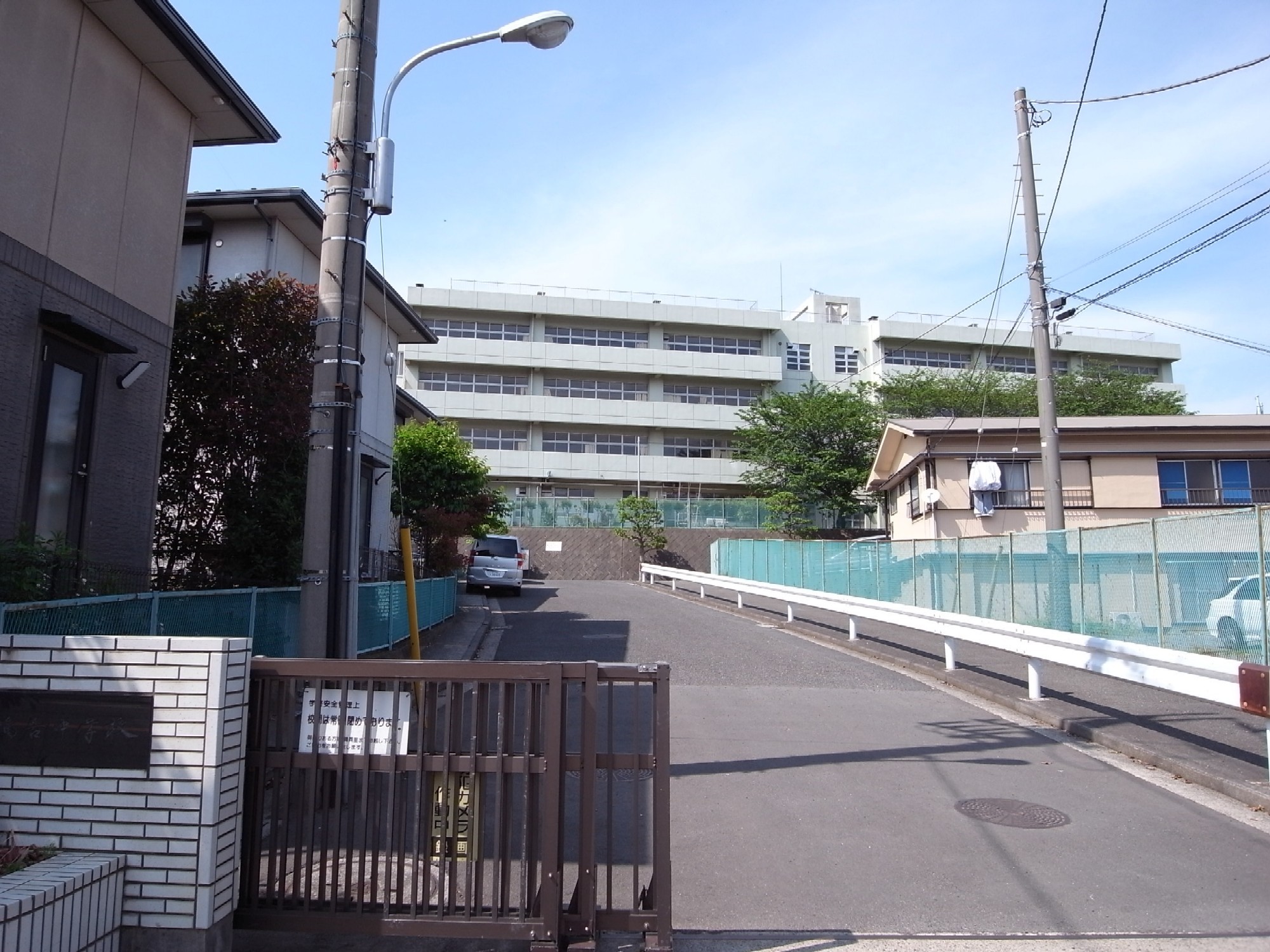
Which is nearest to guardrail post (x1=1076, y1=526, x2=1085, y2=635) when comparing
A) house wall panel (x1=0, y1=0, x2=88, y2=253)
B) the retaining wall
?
house wall panel (x1=0, y1=0, x2=88, y2=253)

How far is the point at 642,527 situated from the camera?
45.9 metres

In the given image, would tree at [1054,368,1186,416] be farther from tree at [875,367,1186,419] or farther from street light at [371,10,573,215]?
street light at [371,10,573,215]

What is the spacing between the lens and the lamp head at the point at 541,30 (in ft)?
22.1

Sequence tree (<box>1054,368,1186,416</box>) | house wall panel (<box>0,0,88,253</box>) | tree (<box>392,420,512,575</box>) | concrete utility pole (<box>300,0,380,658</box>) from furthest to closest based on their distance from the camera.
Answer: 1. tree (<box>1054,368,1186,416</box>)
2. tree (<box>392,420,512,575</box>)
3. house wall panel (<box>0,0,88,253</box>)
4. concrete utility pole (<box>300,0,380,658</box>)

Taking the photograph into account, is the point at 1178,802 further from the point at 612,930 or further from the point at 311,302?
the point at 311,302

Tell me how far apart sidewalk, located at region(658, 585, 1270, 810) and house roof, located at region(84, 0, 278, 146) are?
37.0 ft

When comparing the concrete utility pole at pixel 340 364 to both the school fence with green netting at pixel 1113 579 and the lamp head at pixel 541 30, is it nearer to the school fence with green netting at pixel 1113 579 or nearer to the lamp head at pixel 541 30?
the lamp head at pixel 541 30

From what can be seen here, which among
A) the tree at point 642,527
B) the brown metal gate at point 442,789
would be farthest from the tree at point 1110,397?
the brown metal gate at point 442,789

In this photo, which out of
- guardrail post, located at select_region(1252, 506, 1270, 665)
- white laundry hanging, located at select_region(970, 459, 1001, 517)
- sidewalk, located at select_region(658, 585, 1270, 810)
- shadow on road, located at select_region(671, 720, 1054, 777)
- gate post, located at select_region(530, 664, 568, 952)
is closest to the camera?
gate post, located at select_region(530, 664, 568, 952)

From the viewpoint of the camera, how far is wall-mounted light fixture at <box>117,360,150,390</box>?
10.1 m

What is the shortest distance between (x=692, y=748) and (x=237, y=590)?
178 inches

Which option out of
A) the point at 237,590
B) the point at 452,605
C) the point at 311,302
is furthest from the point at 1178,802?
the point at 452,605

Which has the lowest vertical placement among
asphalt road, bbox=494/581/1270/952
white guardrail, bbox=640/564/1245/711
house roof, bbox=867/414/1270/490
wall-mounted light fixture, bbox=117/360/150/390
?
asphalt road, bbox=494/581/1270/952

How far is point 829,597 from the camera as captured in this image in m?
17.3
